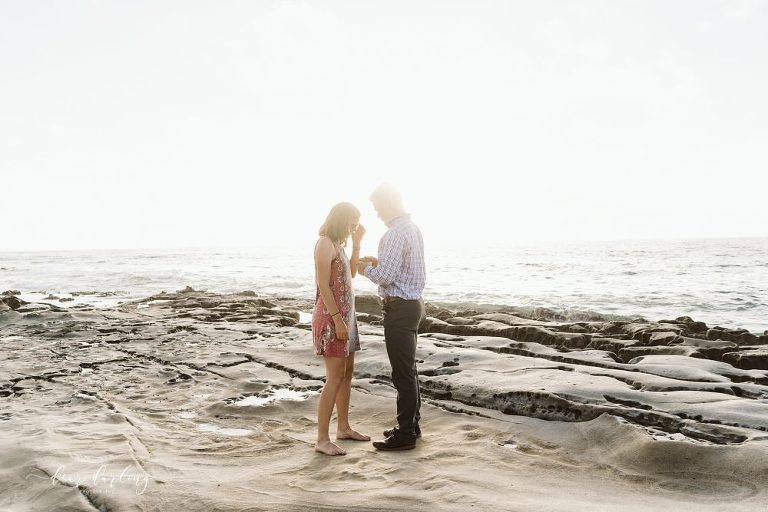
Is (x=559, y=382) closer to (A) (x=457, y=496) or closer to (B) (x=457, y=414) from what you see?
(B) (x=457, y=414)

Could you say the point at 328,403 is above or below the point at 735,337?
above

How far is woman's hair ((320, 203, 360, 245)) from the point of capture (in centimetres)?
429

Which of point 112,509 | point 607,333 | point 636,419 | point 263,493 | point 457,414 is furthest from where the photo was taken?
point 607,333

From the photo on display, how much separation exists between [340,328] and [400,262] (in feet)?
2.28

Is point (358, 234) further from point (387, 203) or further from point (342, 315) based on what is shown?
point (342, 315)

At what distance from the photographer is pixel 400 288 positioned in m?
4.34

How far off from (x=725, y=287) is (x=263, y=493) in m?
25.5

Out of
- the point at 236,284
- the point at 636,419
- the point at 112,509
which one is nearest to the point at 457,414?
the point at 636,419

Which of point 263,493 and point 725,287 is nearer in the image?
point 263,493

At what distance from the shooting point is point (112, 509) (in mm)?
3205

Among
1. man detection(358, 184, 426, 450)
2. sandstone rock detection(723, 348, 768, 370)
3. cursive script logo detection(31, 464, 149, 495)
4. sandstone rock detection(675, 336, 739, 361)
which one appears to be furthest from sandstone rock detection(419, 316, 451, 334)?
cursive script logo detection(31, 464, 149, 495)

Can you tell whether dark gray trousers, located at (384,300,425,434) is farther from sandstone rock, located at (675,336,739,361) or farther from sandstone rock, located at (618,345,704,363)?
sandstone rock, located at (675,336,739,361)

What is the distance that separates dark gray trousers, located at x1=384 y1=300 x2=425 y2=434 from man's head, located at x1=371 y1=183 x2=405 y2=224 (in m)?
0.70

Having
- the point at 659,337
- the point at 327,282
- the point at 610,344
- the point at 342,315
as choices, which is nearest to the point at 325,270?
the point at 327,282
